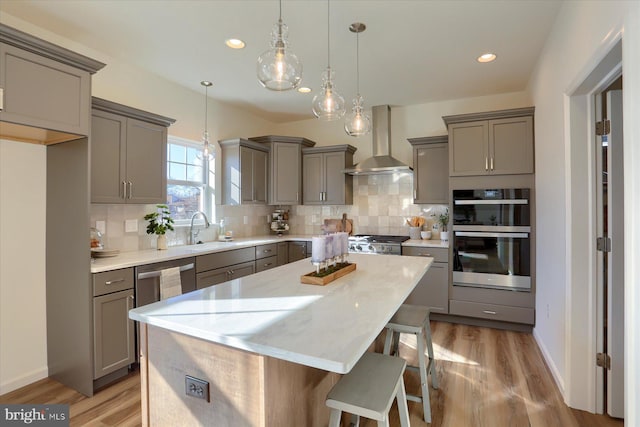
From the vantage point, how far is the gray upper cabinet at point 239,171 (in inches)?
170

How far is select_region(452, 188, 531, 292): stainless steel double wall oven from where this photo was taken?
11.5 feet

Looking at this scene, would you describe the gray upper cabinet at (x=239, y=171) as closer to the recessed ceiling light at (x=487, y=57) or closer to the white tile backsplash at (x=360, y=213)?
the white tile backsplash at (x=360, y=213)

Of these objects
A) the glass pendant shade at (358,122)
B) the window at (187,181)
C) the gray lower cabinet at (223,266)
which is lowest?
the gray lower cabinet at (223,266)

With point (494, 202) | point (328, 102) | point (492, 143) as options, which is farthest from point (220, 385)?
point (492, 143)

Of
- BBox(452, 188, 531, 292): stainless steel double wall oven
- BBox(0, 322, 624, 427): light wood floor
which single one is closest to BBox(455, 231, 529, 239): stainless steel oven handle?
BBox(452, 188, 531, 292): stainless steel double wall oven

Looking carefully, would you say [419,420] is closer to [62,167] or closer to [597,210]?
[597,210]

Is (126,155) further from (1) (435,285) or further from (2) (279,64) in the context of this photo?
(1) (435,285)

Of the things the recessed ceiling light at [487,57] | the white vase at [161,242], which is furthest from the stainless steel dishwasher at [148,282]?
the recessed ceiling light at [487,57]

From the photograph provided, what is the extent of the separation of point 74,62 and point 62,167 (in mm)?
786

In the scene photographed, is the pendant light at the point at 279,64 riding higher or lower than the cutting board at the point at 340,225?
higher

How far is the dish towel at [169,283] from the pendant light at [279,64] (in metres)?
1.19

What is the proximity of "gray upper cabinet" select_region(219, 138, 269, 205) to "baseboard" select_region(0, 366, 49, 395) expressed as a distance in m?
2.44

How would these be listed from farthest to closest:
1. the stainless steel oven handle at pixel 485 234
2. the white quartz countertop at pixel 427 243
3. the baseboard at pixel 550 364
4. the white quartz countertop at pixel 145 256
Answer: the white quartz countertop at pixel 427 243
the stainless steel oven handle at pixel 485 234
the white quartz countertop at pixel 145 256
the baseboard at pixel 550 364

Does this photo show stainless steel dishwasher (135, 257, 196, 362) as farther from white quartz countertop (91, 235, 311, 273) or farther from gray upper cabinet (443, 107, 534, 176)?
gray upper cabinet (443, 107, 534, 176)
